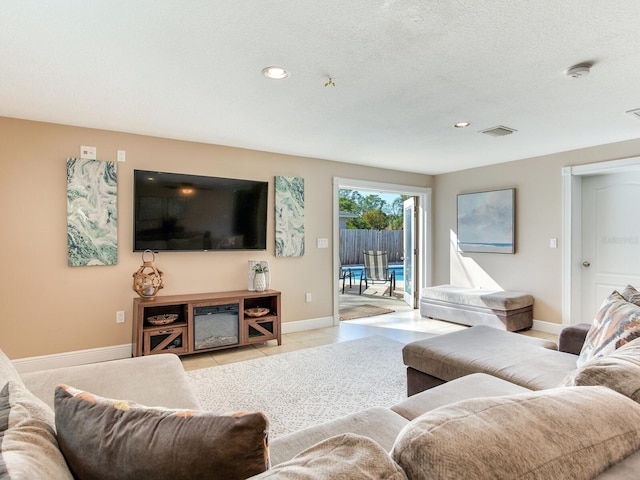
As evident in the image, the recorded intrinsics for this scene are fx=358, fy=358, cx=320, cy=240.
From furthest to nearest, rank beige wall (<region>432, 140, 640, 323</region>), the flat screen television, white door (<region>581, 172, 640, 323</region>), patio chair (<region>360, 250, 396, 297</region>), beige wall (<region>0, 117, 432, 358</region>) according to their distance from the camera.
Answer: patio chair (<region>360, 250, 396, 297</region>)
beige wall (<region>432, 140, 640, 323</region>)
white door (<region>581, 172, 640, 323</region>)
the flat screen television
beige wall (<region>0, 117, 432, 358</region>)

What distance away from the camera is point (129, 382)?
70.2 inches

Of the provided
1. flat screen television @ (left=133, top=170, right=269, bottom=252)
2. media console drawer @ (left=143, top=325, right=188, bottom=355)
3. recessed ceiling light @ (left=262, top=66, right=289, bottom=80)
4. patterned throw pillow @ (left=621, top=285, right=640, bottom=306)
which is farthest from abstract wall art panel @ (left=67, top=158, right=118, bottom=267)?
patterned throw pillow @ (left=621, top=285, right=640, bottom=306)

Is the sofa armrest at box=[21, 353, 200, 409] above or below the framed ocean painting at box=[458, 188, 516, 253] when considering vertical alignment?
below

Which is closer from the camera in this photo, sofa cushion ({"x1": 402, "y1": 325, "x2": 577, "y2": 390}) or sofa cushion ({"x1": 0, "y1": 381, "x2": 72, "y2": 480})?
sofa cushion ({"x1": 0, "y1": 381, "x2": 72, "y2": 480})

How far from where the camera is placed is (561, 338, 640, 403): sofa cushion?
0.92 metres

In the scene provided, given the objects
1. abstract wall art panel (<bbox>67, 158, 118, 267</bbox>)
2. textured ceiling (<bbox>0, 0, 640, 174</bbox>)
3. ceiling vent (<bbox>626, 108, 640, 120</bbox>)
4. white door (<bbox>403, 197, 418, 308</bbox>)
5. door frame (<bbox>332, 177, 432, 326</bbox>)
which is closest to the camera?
textured ceiling (<bbox>0, 0, 640, 174</bbox>)

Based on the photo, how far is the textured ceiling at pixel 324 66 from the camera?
1760 mm

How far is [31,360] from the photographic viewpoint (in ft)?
10.8

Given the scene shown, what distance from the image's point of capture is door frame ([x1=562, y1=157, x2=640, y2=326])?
4.45 meters

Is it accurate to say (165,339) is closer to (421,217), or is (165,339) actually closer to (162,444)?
(162,444)

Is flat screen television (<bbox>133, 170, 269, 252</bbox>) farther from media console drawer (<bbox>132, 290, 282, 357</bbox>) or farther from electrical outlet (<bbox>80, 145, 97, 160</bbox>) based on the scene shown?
media console drawer (<bbox>132, 290, 282, 357</bbox>)

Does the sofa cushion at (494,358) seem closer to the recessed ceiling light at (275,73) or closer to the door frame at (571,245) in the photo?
the recessed ceiling light at (275,73)

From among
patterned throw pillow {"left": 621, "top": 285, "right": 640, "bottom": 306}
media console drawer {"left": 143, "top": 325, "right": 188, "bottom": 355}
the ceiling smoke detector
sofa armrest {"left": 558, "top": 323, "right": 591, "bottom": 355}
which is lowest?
media console drawer {"left": 143, "top": 325, "right": 188, "bottom": 355}

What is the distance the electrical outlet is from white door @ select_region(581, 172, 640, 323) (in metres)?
5.63
